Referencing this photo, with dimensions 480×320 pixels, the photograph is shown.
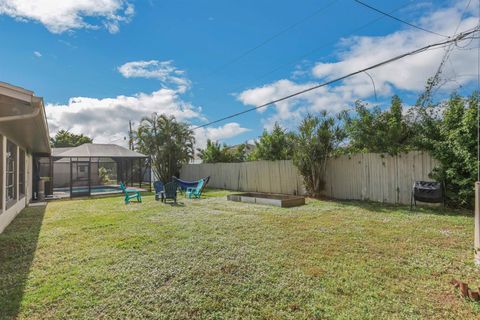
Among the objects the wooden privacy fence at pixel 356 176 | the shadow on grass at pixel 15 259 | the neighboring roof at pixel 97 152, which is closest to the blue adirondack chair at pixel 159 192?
the shadow on grass at pixel 15 259

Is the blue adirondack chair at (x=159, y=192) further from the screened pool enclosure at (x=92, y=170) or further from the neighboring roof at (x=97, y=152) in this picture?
the neighboring roof at (x=97, y=152)

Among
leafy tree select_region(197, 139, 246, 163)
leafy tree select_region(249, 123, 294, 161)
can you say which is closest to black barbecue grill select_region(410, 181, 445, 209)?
leafy tree select_region(249, 123, 294, 161)

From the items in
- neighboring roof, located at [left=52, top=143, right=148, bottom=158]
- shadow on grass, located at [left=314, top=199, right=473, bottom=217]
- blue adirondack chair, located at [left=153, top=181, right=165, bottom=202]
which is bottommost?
shadow on grass, located at [left=314, top=199, right=473, bottom=217]

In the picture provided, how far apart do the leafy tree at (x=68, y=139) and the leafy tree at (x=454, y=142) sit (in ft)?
118

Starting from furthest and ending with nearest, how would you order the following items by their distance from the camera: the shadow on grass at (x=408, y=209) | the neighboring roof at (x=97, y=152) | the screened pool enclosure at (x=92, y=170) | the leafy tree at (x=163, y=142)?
the leafy tree at (x=163, y=142)
the screened pool enclosure at (x=92, y=170)
the neighboring roof at (x=97, y=152)
the shadow on grass at (x=408, y=209)

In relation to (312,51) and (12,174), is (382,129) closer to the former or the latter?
(312,51)

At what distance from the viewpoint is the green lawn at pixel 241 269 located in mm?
2600

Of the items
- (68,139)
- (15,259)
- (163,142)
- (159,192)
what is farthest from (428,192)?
(68,139)

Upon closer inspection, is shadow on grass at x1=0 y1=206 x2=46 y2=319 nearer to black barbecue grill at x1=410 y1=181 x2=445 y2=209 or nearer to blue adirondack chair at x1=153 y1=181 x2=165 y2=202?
blue adirondack chair at x1=153 y1=181 x2=165 y2=202

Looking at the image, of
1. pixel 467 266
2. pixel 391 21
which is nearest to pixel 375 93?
pixel 391 21

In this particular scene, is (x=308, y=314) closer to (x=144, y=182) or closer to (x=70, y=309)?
(x=70, y=309)

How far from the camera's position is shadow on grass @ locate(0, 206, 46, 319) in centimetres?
275

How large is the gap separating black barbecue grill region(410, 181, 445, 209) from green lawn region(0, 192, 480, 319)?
844mm

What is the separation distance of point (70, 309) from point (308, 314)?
230 centimetres
